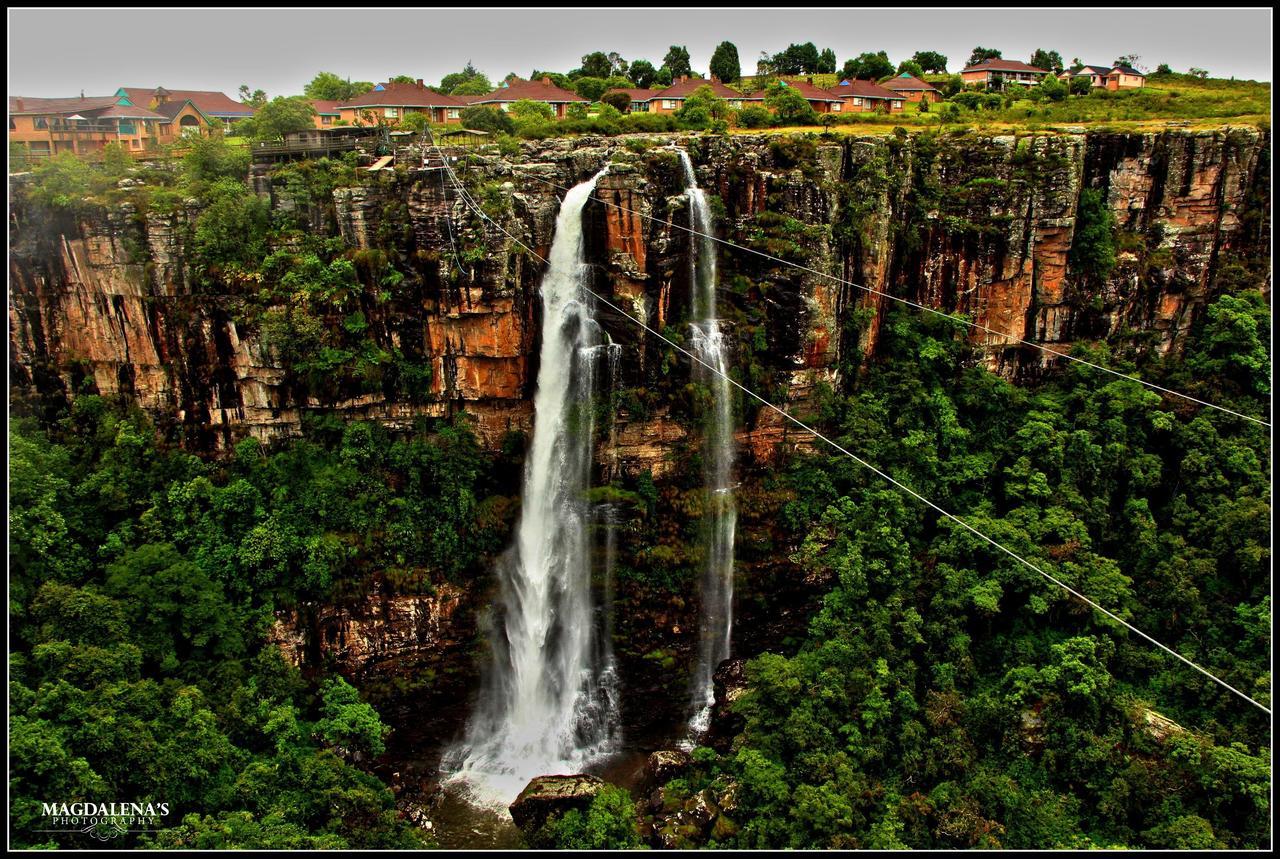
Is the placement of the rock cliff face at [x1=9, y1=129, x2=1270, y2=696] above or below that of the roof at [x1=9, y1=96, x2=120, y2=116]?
below

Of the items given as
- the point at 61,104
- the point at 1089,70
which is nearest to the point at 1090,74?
the point at 1089,70

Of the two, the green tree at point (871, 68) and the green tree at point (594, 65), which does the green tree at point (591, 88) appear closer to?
the green tree at point (594, 65)

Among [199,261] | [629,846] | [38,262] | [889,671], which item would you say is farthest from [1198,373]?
[38,262]

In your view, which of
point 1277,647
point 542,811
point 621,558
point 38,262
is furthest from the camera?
point 621,558

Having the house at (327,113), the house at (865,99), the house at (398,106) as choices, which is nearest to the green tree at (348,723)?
the house at (398,106)

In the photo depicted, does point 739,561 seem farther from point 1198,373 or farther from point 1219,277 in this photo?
point 1219,277

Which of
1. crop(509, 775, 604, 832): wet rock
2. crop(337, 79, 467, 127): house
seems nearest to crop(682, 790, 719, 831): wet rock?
crop(509, 775, 604, 832): wet rock

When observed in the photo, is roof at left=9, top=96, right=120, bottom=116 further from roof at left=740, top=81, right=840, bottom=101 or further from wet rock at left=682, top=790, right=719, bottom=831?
wet rock at left=682, top=790, right=719, bottom=831
